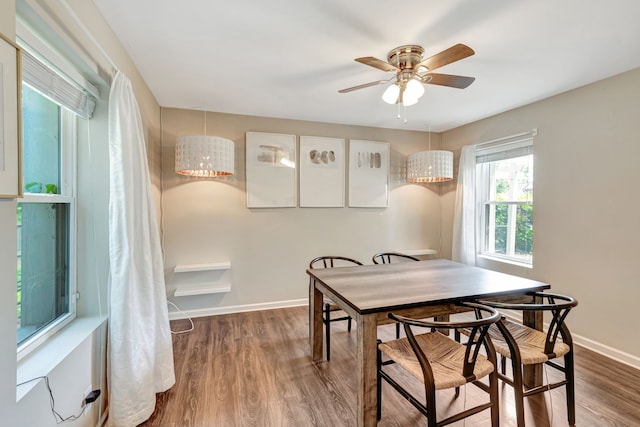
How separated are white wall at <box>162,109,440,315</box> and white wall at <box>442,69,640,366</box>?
1.63 meters

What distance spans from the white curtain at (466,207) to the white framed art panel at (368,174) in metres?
0.97

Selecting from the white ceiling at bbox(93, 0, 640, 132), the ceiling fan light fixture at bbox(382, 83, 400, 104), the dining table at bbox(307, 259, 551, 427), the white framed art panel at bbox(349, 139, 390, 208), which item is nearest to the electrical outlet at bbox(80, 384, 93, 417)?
the dining table at bbox(307, 259, 551, 427)

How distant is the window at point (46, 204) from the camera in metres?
1.31

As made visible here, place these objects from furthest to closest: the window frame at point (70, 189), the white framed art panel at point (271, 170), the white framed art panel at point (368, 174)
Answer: the white framed art panel at point (368, 174) < the white framed art panel at point (271, 170) < the window frame at point (70, 189)

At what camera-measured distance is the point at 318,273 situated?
91.4 inches

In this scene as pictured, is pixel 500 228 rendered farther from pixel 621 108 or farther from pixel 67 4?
pixel 67 4

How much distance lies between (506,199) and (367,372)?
119 inches

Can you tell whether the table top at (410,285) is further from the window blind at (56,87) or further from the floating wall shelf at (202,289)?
the window blind at (56,87)

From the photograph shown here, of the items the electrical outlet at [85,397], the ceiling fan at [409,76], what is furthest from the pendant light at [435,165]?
the electrical outlet at [85,397]

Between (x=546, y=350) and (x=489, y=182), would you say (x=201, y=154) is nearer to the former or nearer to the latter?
(x=546, y=350)

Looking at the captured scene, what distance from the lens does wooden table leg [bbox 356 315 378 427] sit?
1.56 metres

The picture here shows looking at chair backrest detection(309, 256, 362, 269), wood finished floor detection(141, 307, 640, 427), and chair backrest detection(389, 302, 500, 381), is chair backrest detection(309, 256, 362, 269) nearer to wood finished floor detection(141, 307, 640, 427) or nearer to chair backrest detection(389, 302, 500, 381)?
wood finished floor detection(141, 307, 640, 427)

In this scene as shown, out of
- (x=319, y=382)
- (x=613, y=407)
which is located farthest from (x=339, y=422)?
(x=613, y=407)

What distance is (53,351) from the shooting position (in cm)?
135
